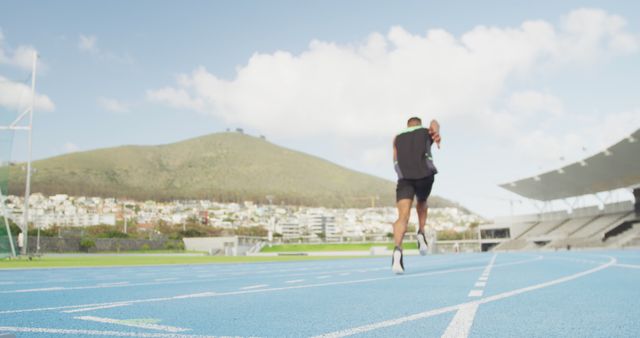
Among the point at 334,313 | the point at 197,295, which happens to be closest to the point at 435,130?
the point at 334,313

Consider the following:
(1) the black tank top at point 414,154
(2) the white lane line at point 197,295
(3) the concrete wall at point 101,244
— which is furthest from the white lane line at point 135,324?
(3) the concrete wall at point 101,244

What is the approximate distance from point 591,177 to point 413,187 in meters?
54.7

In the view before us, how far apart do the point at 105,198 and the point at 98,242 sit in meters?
110

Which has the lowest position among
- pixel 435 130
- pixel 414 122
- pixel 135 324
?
pixel 135 324

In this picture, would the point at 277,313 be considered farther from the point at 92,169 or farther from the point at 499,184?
the point at 92,169

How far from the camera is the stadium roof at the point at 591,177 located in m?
44.3

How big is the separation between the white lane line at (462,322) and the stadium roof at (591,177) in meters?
41.3

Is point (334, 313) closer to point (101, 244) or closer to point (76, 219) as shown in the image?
point (101, 244)

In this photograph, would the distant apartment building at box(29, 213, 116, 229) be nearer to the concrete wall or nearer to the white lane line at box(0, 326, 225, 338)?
→ the concrete wall

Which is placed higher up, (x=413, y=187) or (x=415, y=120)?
(x=415, y=120)

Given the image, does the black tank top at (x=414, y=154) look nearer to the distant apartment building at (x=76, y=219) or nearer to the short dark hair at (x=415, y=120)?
the short dark hair at (x=415, y=120)

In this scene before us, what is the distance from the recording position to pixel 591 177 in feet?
176

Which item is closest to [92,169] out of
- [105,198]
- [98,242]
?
[105,198]

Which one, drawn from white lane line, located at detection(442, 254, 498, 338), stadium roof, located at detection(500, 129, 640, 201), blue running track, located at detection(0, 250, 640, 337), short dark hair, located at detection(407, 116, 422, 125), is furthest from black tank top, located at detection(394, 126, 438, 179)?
stadium roof, located at detection(500, 129, 640, 201)
